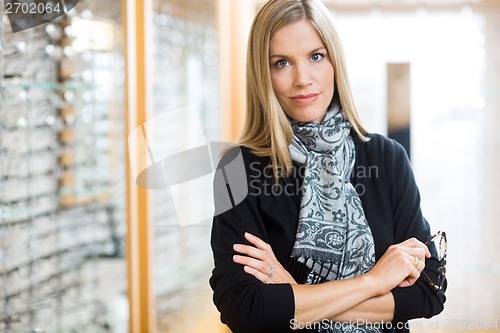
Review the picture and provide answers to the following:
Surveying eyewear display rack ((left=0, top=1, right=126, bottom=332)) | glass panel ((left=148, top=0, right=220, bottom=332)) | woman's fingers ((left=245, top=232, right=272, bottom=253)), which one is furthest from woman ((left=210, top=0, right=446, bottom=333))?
glass panel ((left=148, top=0, right=220, bottom=332))

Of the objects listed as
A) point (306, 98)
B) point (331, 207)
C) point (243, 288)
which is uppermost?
point (306, 98)

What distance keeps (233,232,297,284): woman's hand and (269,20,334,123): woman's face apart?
0.99 feet

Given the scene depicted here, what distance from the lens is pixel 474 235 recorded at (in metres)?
3.23

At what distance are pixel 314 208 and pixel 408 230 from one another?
0.20 meters

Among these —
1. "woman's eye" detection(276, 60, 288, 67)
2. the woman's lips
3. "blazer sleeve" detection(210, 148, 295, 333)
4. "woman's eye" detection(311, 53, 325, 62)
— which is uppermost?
"woman's eye" detection(311, 53, 325, 62)

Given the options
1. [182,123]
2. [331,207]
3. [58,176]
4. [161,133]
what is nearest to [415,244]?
[331,207]

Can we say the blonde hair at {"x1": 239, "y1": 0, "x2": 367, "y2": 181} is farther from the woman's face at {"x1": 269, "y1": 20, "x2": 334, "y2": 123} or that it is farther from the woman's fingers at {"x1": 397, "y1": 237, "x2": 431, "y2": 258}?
the woman's fingers at {"x1": 397, "y1": 237, "x2": 431, "y2": 258}

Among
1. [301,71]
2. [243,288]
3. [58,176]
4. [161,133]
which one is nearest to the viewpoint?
[243,288]

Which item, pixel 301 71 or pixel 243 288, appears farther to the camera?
pixel 301 71

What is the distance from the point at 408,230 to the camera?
1.46 metres

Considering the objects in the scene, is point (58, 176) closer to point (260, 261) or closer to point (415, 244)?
point (260, 261)

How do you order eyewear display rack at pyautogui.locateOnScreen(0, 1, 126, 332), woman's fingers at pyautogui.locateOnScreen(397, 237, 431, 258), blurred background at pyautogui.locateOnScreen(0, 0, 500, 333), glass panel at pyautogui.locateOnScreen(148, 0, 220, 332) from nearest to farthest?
woman's fingers at pyautogui.locateOnScreen(397, 237, 431, 258) → eyewear display rack at pyautogui.locateOnScreen(0, 1, 126, 332) → blurred background at pyautogui.locateOnScreen(0, 0, 500, 333) → glass panel at pyautogui.locateOnScreen(148, 0, 220, 332)

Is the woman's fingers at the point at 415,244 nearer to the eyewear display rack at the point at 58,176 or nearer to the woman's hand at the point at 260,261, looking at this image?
the woman's hand at the point at 260,261

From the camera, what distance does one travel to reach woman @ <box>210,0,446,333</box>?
1380mm
